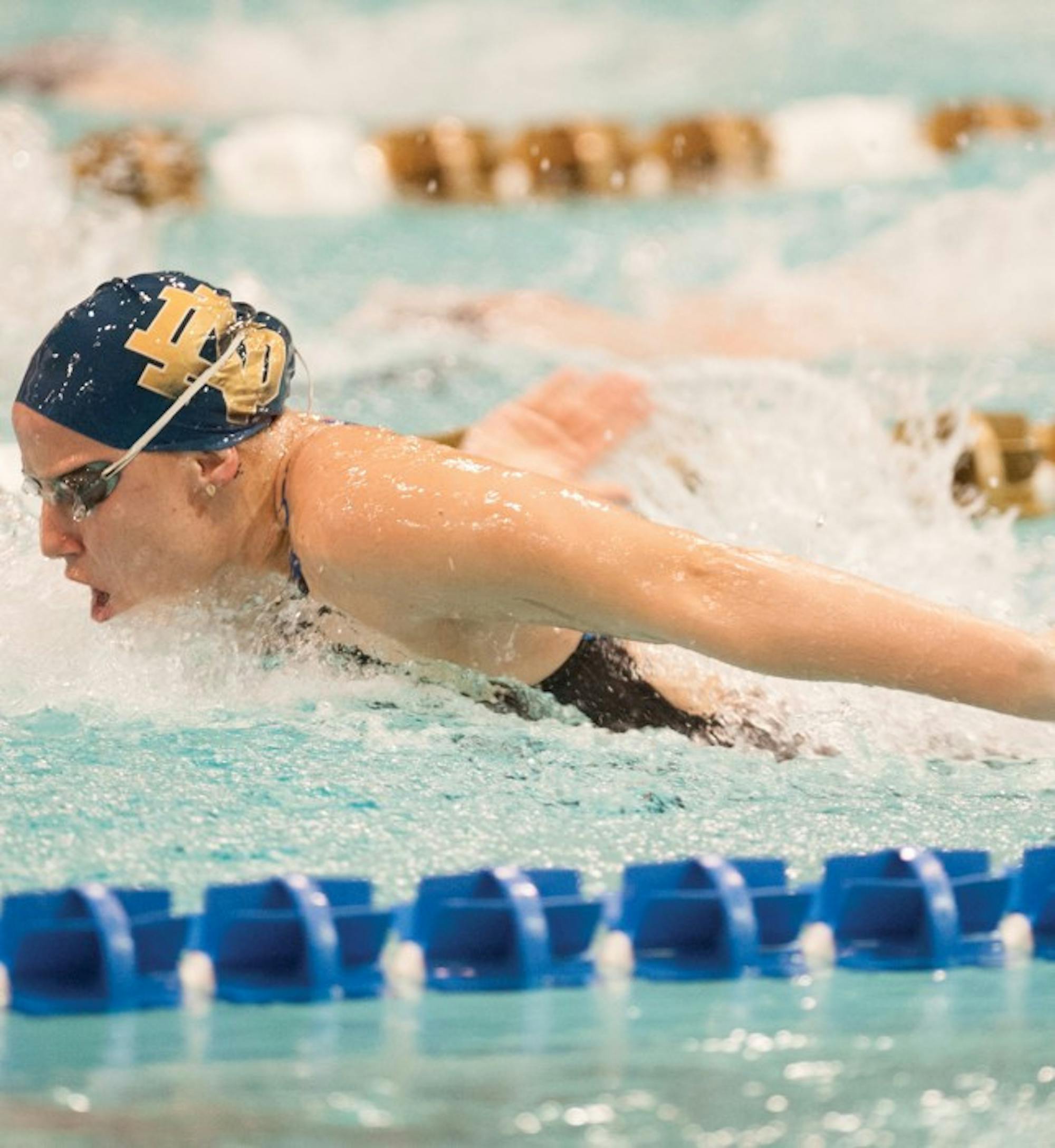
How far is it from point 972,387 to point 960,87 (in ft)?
13.9

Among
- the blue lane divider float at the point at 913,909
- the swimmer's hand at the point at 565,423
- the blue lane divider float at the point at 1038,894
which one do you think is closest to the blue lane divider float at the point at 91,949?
the blue lane divider float at the point at 913,909

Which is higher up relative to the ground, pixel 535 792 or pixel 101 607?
pixel 101 607

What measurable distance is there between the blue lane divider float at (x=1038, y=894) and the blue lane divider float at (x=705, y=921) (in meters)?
0.27

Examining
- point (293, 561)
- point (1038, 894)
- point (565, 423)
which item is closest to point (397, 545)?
point (293, 561)

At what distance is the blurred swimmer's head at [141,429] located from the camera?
237 cm

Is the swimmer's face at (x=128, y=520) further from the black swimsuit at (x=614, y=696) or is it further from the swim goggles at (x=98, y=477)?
the black swimsuit at (x=614, y=696)

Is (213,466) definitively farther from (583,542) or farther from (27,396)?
(583,542)

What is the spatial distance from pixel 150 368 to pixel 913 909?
3.77 feet

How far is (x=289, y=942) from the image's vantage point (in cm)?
194

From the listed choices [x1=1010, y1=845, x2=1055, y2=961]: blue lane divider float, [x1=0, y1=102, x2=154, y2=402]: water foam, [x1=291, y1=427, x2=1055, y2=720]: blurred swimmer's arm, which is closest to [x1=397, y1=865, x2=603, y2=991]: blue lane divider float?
[x1=291, y1=427, x2=1055, y2=720]: blurred swimmer's arm

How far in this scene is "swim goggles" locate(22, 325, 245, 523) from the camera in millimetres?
2381

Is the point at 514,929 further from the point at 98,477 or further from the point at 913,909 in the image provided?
the point at 98,477

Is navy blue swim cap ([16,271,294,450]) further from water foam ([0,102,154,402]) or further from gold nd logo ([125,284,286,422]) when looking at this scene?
water foam ([0,102,154,402])

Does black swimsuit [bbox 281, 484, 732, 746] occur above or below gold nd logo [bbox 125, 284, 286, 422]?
below
